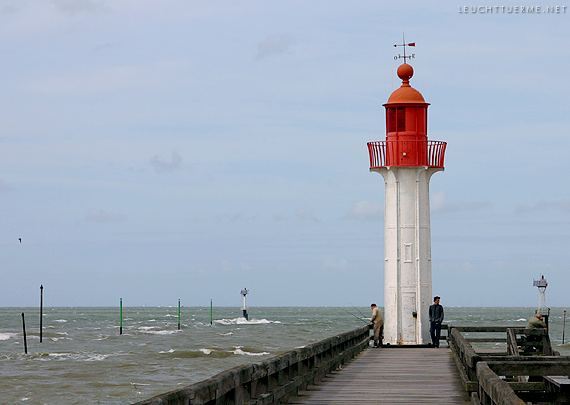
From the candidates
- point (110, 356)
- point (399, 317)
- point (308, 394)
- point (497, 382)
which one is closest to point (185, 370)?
point (110, 356)

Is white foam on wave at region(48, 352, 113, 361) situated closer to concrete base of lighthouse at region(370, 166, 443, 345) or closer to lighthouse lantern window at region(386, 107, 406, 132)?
concrete base of lighthouse at region(370, 166, 443, 345)

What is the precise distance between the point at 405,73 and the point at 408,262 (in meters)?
6.25

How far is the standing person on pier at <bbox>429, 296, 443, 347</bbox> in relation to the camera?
2427 centimetres

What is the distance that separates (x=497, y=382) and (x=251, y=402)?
3.18 metres

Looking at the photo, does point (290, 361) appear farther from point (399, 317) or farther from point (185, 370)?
point (185, 370)

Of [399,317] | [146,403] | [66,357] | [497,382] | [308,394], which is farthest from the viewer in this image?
[66,357]

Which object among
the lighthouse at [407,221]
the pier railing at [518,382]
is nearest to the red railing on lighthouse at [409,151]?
the lighthouse at [407,221]

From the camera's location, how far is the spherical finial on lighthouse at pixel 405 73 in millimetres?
26969

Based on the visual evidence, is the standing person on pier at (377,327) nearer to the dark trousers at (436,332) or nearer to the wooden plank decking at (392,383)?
the dark trousers at (436,332)

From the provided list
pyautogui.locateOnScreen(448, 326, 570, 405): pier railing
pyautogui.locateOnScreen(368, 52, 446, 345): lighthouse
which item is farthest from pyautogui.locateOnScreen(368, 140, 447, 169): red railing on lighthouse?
pyautogui.locateOnScreen(448, 326, 570, 405): pier railing

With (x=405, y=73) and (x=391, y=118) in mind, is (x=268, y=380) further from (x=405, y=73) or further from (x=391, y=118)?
(x=405, y=73)

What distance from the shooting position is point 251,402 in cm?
966

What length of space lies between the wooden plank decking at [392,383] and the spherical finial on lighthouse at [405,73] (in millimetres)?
9554

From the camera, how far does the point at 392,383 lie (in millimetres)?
15086
